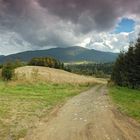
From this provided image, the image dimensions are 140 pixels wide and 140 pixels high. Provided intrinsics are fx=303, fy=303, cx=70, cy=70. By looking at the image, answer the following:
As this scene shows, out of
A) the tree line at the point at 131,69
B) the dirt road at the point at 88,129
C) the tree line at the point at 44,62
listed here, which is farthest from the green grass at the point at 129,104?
the tree line at the point at 44,62

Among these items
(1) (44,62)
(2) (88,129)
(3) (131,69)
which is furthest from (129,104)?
(1) (44,62)

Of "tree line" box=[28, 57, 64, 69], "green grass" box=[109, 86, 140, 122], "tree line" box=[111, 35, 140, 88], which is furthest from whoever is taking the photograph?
"tree line" box=[28, 57, 64, 69]

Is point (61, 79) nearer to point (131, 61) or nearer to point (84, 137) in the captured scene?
point (131, 61)

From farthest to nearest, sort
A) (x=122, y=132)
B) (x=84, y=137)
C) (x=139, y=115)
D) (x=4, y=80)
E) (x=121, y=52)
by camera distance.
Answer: (x=121, y=52) < (x=4, y=80) < (x=139, y=115) < (x=122, y=132) < (x=84, y=137)

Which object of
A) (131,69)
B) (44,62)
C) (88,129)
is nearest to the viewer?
(88,129)

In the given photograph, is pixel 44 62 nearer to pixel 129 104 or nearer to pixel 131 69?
pixel 131 69

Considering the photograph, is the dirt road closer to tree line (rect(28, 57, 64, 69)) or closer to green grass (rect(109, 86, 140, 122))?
green grass (rect(109, 86, 140, 122))

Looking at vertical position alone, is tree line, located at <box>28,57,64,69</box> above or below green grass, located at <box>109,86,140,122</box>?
above

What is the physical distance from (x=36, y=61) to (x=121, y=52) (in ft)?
260

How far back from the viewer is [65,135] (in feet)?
51.6

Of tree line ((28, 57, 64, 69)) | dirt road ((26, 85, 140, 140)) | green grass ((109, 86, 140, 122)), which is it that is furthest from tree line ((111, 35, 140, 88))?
tree line ((28, 57, 64, 69))

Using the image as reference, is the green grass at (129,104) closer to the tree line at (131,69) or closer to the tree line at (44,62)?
the tree line at (131,69)

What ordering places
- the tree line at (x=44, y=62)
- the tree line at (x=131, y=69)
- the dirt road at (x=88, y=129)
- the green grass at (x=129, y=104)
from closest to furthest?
1. the dirt road at (x=88, y=129)
2. the green grass at (x=129, y=104)
3. the tree line at (x=131, y=69)
4. the tree line at (x=44, y=62)

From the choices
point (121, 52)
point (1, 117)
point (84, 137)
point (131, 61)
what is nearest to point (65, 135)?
point (84, 137)
